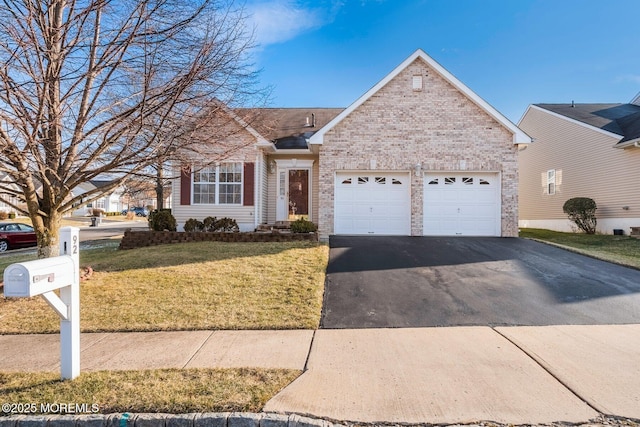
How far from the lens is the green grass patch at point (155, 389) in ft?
10.3

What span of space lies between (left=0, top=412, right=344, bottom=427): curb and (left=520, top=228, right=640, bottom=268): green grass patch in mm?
9418

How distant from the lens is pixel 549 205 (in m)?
18.8

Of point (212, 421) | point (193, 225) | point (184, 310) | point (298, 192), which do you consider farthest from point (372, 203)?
point (212, 421)

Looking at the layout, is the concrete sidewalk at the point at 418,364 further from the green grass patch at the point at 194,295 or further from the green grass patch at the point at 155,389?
the green grass patch at the point at 194,295

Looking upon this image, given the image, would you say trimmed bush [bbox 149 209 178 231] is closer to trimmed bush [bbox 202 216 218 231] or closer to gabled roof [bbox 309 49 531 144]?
trimmed bush [bbox 202 216 218 231]

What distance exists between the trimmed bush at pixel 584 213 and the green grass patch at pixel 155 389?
16.6 meters

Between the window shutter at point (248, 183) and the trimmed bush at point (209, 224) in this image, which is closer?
the trimmed bush at point (209, 224)

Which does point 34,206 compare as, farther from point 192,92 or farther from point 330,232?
point 330,232

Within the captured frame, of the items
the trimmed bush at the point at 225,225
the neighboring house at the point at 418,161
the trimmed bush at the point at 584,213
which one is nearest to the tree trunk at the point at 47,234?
the neighboring house at the point at 418,161

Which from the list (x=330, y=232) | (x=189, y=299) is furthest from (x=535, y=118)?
(x=189, y=299)

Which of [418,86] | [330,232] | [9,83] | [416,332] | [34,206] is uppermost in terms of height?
[418,86]

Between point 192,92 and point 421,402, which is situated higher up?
point 192,92

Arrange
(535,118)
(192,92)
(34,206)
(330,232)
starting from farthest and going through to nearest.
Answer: (535,118)
(330,232)
(34,206)
(192,92)

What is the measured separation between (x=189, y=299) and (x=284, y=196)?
9.08 metres
